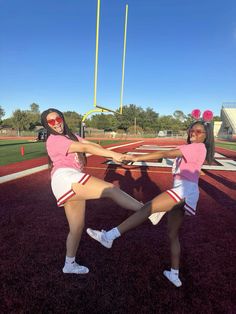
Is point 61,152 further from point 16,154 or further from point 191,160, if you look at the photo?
point 16,154

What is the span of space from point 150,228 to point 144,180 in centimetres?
417

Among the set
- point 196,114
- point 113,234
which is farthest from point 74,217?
point 196,114

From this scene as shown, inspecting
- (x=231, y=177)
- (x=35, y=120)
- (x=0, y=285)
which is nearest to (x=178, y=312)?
(x=0, y=285)

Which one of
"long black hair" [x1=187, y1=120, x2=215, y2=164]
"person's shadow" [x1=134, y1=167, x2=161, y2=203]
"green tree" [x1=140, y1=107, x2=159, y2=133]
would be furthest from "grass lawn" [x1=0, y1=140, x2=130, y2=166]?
"green tree" [x1=140, y1=107, x2=159, y2=133]

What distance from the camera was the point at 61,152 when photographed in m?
2.59

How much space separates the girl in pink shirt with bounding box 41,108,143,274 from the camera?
256cm

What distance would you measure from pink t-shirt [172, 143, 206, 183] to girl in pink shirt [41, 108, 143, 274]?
57 centimetres

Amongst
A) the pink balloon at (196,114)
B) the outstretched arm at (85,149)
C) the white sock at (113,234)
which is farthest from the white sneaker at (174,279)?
the pink balloon at (196,114)

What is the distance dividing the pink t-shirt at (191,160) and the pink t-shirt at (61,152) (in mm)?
1088

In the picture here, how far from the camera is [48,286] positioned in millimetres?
2789

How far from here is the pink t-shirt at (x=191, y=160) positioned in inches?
104

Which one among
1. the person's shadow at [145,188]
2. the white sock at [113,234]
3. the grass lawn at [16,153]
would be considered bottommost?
the grass lawn at [16,153]

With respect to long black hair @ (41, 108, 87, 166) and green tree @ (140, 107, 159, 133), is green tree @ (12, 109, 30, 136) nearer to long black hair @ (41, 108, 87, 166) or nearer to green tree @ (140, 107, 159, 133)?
green tree @ (140, 107, 159, 133)

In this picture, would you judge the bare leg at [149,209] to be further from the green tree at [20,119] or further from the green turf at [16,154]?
the green tree at [20,119]
